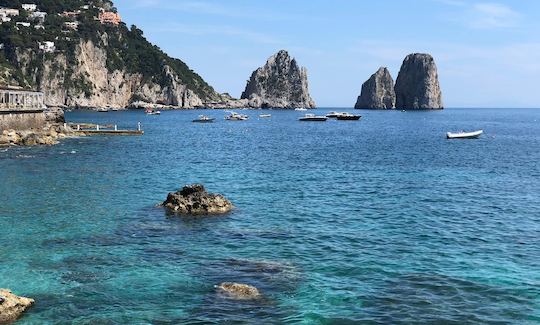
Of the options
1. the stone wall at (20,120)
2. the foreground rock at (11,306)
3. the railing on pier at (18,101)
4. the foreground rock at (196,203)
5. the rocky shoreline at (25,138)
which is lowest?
the foreground rock at (11,306)

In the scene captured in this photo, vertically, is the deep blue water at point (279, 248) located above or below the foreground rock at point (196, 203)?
below

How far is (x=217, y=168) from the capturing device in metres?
65.2

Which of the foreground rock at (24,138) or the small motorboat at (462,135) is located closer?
the foreground rock at (24,138)

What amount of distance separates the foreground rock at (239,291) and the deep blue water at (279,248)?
456 millimetres

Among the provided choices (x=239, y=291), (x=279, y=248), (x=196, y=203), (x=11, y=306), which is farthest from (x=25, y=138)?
(x=239, y=291)

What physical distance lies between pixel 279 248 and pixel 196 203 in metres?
10.8

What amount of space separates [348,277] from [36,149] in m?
64.8

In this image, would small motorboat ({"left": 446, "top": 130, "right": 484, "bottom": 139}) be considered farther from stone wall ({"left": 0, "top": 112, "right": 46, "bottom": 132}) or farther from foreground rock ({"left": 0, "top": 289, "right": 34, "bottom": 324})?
foreground rock ({"left": 0, "top": 289, "right": 34, "bottom": 324})

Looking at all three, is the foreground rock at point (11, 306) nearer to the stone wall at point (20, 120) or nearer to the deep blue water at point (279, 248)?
the deep blue water at point (279, 248)

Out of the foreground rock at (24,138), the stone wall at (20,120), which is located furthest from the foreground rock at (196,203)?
the stone wall at (20,120)

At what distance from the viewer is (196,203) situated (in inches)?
1471

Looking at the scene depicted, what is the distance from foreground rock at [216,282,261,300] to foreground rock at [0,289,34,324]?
287 inches

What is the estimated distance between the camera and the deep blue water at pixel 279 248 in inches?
795

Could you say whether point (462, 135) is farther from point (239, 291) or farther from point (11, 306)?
point (11, 306)
